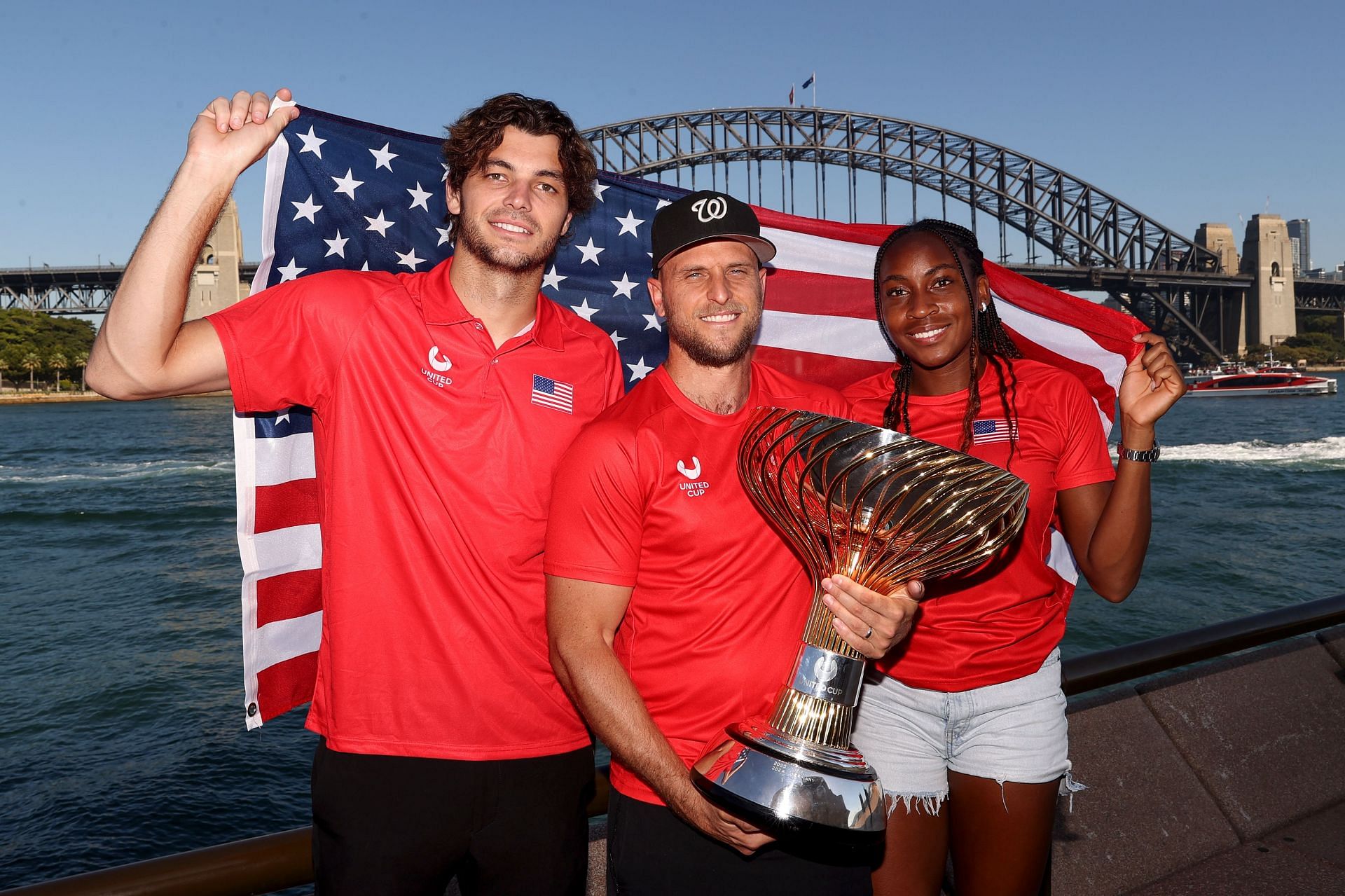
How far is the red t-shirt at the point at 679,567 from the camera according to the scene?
1533mm

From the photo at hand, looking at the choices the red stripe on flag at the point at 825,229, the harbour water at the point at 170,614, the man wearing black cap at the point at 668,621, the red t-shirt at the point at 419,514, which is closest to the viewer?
the man wearing black cap at the point at 668,621

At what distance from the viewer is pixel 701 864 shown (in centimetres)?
154

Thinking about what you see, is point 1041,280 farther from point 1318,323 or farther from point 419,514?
point 419,514

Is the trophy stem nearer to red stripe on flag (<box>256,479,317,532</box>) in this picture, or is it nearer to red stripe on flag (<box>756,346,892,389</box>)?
red stripe on flag (<box>256,479,317,532</box>)

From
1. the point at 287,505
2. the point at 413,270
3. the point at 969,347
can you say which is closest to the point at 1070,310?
the point at 969,347

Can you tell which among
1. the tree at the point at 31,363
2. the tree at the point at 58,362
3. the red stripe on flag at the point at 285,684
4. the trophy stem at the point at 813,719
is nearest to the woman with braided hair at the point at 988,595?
the trophy stem at the point at 813,719

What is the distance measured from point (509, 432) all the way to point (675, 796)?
66cm

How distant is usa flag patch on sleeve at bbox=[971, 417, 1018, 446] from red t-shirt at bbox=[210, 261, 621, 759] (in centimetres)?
77

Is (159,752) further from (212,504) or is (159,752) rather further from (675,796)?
(212,504)

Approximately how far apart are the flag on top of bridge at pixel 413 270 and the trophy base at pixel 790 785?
74 centimetres

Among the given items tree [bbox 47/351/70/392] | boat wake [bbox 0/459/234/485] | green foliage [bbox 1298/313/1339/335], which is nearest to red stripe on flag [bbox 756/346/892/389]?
boat wake [bbox 0/459/234/485]

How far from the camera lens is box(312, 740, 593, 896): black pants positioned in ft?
5.12

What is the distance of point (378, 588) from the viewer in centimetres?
169

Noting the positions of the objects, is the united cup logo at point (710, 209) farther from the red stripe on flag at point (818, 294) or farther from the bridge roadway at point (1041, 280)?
the bridge roadway at point (1041, 280)
